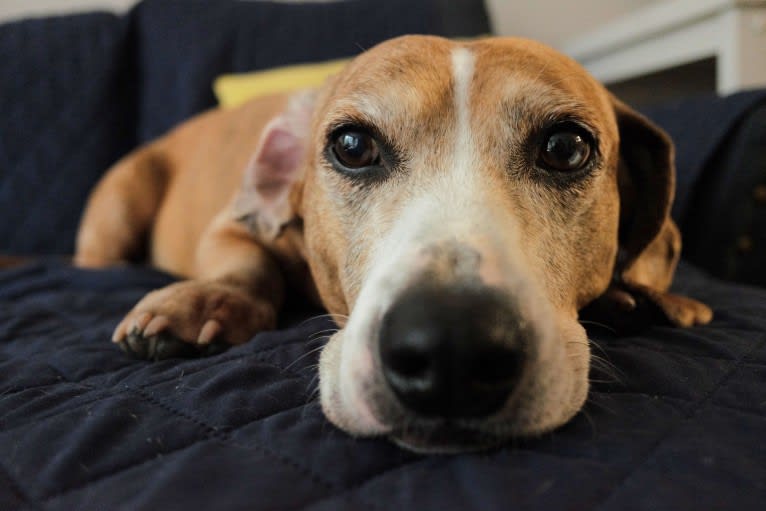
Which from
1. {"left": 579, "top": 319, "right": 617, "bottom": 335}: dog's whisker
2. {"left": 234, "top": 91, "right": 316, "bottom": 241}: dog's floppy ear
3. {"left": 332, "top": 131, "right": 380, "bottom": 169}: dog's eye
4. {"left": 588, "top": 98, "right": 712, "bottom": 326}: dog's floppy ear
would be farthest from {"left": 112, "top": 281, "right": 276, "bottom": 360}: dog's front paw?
{"left": 588, "top": 98, "right": 712, "bottom": 326}: dog's floppy ear

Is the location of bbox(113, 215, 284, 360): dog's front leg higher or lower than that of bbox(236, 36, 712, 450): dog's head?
lower

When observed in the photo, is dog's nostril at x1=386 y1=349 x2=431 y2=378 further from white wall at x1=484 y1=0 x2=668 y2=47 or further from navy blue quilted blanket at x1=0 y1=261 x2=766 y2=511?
white wall at x1=484 y1=0 x2=668 y2=47

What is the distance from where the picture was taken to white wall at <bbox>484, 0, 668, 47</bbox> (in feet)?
12.3

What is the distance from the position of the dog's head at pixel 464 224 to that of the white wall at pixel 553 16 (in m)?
2.53

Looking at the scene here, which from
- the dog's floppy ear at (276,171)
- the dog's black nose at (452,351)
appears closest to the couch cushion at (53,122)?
the dog's floppy ear at (276,171)

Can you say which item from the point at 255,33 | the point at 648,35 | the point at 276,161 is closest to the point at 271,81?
the point at 255,33

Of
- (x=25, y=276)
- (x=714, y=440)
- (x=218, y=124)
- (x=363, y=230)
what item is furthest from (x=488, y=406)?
(x=218, y=124)

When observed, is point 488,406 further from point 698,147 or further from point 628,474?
point 698,147

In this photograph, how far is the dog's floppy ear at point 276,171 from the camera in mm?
1562

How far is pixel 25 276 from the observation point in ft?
6.62

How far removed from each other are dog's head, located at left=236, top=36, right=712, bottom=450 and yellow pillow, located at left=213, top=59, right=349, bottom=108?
118cm

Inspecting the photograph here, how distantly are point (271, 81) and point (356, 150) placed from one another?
1743mm

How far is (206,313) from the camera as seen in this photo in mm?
1282

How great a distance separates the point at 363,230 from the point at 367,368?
38 centimetres
